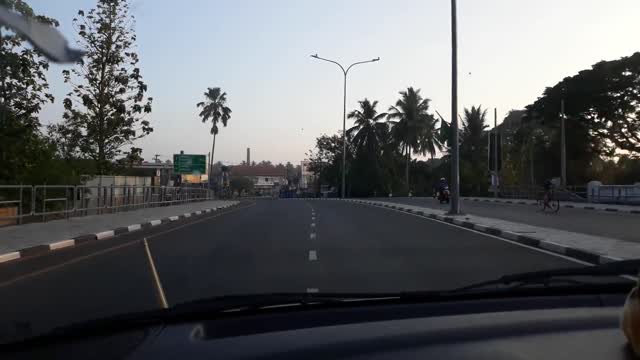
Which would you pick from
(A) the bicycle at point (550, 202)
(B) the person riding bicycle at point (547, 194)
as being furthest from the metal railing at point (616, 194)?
(B) the person riding bicycle at point (547, 194)

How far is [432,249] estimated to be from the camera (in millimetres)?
13797

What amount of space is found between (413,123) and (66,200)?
5568cm

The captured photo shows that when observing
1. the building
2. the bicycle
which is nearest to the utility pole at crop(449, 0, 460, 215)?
the bicycle

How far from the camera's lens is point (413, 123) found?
2977 inches

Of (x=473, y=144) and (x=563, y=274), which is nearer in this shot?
(x=563, y=274)

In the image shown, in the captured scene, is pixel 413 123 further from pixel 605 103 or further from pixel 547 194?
pixel 547 194

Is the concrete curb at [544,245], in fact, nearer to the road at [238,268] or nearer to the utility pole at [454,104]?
the road at [238,268]

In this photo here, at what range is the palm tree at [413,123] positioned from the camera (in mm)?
75812

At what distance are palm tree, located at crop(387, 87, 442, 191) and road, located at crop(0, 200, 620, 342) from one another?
193 ft

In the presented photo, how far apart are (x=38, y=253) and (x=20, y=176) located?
1094 centimetres

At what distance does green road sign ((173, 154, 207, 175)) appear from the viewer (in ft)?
190

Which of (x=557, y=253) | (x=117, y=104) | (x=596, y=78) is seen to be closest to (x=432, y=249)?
(x=557, y=253)

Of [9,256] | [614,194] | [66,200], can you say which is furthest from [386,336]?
[614,194]

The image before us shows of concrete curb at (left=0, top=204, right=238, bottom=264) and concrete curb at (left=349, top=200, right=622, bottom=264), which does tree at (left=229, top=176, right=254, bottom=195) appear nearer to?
concrete curb at (left=0, top=204, right=238, bottom=264)
